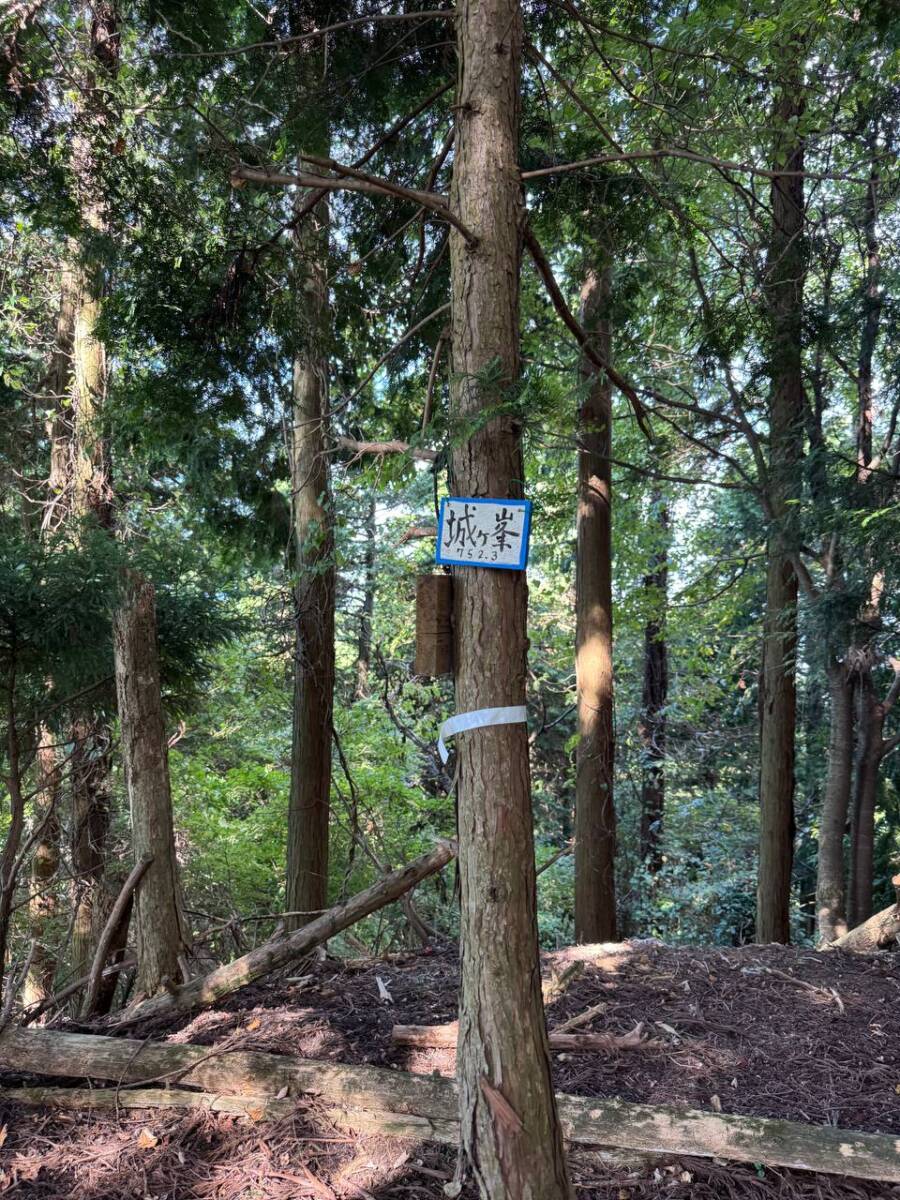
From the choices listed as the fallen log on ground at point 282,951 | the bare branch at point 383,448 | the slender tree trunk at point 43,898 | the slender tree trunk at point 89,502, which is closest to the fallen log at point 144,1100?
the fallen log on ground at point 282,951

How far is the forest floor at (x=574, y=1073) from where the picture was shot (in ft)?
8.93

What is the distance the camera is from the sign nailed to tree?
2.57 meters

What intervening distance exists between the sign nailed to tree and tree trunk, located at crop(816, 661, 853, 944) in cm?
631

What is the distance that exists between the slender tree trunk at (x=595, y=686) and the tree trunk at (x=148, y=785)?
351 cm

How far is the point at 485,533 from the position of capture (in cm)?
259

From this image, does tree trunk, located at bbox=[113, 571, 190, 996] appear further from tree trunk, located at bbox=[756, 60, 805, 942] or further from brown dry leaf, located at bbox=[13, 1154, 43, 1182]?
tree trunk, located at bbox=[756, 60, 805, 942]

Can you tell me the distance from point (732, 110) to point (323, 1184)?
21.0 feet

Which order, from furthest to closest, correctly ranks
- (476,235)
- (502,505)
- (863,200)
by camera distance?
(863,200) < (476,235) < (502,505)

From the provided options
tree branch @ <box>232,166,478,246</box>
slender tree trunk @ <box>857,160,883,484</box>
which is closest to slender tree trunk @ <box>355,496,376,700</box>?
slender tree trunk @ <box>857,160,883,484</box>

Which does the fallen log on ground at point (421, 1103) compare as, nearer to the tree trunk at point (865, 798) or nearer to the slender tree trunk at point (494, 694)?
the slender tree trunk at point (494, 694)

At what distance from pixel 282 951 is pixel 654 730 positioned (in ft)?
34.8

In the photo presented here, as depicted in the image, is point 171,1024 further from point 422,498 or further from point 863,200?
point 422,498

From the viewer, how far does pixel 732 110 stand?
17.8 feet

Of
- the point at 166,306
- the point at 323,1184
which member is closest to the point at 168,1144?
the point at 323,1184
